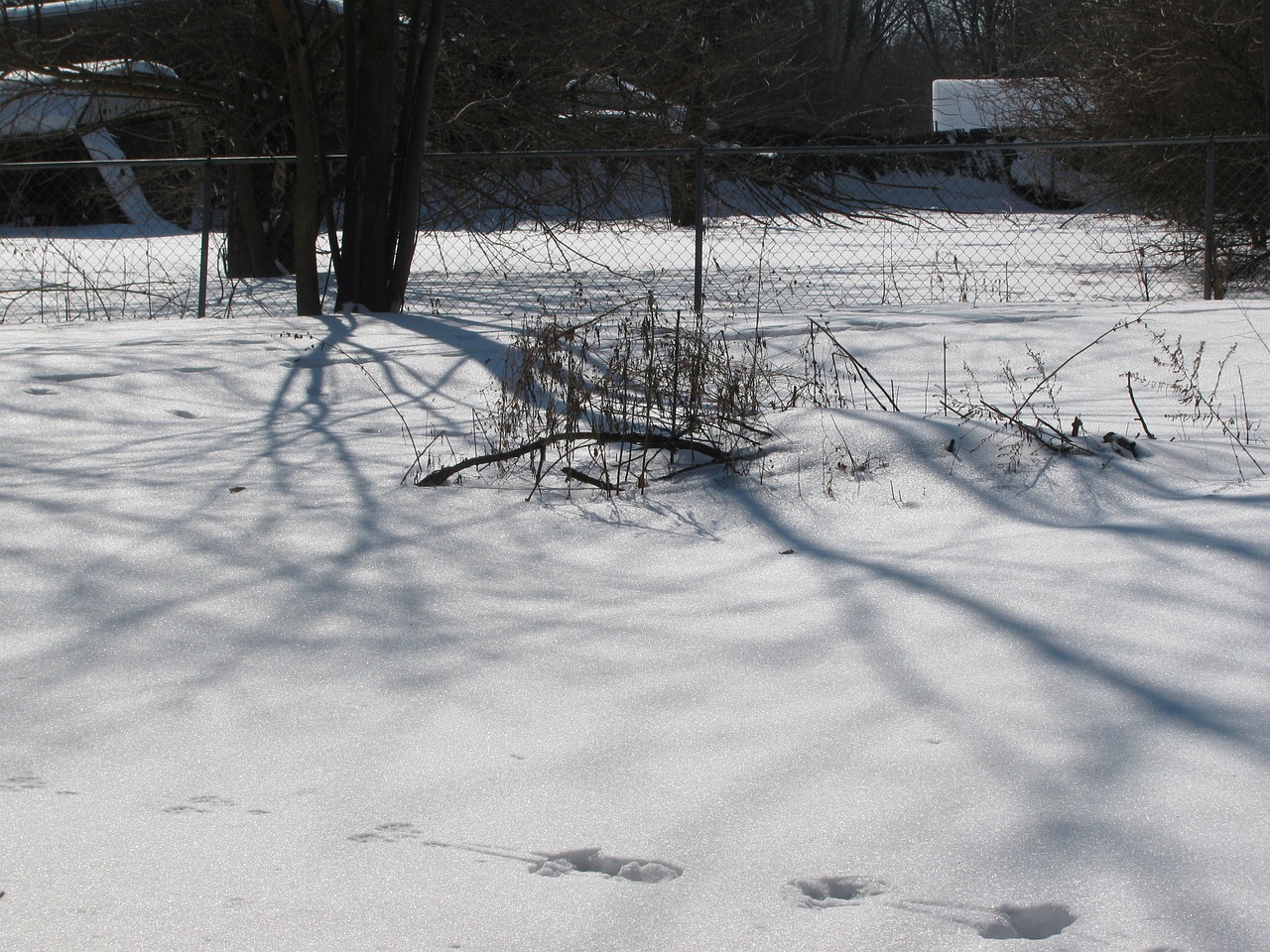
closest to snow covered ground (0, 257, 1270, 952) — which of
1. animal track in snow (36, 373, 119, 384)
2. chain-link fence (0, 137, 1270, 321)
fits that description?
animal track in snow (36, 373, 119, 384)

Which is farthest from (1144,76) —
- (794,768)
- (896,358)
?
(794,768)

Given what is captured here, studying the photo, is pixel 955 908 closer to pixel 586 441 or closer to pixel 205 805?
pixel 205 805

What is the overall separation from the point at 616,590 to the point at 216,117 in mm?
9203

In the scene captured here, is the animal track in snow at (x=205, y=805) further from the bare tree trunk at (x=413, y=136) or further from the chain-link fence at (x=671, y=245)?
the bare tree trunk at (x=413, y=136)

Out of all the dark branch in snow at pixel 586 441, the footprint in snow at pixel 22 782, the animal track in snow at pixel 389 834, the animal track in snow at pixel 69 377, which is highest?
the animal track in snow at pixel 69 377

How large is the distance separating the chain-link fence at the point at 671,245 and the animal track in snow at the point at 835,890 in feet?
19.5

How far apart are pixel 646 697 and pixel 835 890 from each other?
0.69 m

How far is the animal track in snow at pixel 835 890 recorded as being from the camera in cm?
157

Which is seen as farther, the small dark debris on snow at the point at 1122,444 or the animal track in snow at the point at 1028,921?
the small dark debris on snow at the point at 1122,444

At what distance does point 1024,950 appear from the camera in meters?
1.46

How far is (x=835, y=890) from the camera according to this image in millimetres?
1597

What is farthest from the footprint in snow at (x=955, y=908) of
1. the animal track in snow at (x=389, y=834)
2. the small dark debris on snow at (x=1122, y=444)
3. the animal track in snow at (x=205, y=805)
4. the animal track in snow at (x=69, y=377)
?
the animal track in snow at (x=69, y=377)

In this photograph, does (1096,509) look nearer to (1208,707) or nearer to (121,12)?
(1208,707)

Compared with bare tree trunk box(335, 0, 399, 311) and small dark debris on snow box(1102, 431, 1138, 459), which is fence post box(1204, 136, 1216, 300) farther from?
bare tree trunk box(335, 0, 399, 311)
